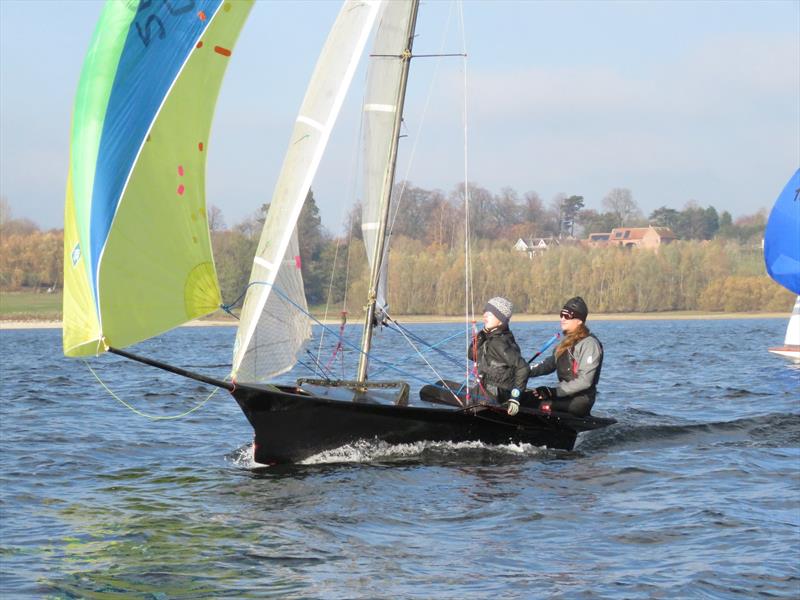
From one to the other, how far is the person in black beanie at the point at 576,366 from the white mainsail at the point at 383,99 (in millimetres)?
2143

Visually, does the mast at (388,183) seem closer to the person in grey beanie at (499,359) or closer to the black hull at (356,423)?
the black hull at (356,423)

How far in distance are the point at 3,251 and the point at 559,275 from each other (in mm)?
49872

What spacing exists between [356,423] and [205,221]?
2851mm

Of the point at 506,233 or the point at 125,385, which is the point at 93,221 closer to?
the point at 125,385

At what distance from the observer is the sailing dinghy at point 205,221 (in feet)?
29.6

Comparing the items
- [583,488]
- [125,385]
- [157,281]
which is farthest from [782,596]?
[125,385]

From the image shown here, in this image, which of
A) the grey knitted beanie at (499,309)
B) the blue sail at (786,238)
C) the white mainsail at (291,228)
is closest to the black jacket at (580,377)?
the grey knitted beanie at (499,309)

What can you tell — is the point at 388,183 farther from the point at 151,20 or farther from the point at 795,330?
the point at 795,330

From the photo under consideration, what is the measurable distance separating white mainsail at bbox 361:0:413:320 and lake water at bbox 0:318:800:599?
272 centimetres

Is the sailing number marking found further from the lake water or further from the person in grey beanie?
the person in grey beanie

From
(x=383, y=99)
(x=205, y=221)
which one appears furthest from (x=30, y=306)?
(x=205, y=221)

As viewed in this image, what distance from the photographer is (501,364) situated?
12.3 meters

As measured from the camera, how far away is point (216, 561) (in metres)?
8.20

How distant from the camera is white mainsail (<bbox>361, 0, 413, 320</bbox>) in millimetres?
12469
